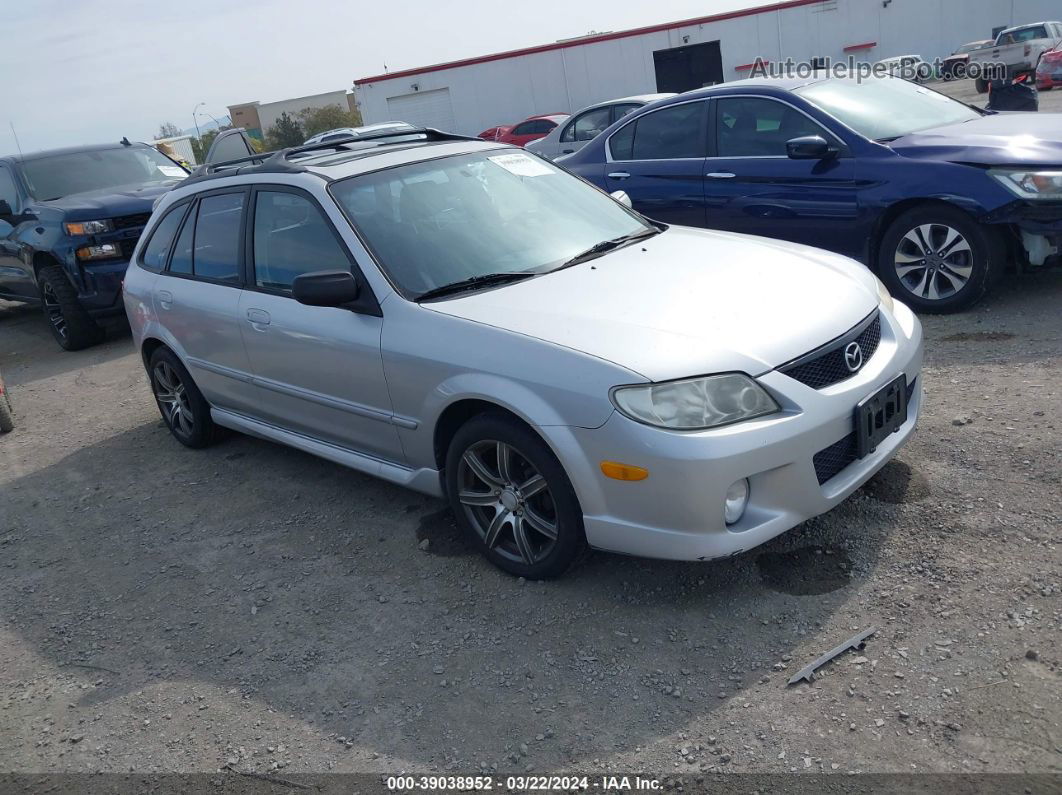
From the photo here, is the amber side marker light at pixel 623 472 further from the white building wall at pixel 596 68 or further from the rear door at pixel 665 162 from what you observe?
the white building wall at pixel 596 68

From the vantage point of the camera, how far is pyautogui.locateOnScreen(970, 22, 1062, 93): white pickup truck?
1133 inches

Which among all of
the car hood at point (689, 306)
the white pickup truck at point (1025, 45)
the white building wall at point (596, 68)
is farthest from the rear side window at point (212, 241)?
the white building wall at point (596, 68)

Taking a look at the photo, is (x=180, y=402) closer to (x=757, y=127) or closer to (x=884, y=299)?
(x=884, y=299)

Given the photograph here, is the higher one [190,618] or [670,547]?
[670,547]

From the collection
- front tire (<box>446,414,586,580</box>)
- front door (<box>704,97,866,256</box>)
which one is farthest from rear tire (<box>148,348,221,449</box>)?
front door (<box>704,97,866,256</box>)

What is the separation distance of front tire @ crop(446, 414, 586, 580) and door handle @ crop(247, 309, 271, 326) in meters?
1.40

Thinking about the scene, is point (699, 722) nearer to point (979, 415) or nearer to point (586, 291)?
point (586, 291)

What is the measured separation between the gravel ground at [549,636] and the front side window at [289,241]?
1.21 meters

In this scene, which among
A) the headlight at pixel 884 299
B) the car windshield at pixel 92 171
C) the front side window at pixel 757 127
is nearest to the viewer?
the headlight at pixel 884 299

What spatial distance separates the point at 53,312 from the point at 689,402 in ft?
28.0

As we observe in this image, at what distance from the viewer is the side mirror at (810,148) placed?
6312 millimetres

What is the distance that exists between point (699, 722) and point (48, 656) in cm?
271

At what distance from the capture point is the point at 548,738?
9.52ft

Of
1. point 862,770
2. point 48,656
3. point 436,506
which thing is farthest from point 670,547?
point 48,656
